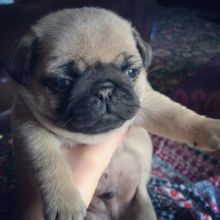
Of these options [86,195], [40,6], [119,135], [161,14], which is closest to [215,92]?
[119,135]

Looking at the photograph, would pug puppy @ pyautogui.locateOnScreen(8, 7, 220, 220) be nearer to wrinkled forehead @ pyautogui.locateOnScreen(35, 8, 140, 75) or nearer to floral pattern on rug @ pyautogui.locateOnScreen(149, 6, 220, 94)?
wrinkled forehead @ pyautogui.locateOnScreen(35, 8, 140, 75)

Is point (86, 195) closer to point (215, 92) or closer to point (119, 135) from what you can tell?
point (119, 135)

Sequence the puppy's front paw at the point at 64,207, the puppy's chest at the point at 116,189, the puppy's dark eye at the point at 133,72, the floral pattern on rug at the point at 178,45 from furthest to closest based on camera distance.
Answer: the floral pattern on rug at the point at 178,45, the puppy's chest at the point at 116,189, the puppy's dark eye at the point at 133,72, the puppy's front paw at the point at 64,207

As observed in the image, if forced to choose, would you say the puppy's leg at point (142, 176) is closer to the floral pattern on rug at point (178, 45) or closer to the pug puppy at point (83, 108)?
the pug puppy at point (83, 108)

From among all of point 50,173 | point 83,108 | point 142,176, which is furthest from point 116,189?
point 83,108

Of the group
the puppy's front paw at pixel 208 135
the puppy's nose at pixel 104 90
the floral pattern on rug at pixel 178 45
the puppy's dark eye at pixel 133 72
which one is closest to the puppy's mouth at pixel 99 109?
the puppy's nose at pixel 104 90

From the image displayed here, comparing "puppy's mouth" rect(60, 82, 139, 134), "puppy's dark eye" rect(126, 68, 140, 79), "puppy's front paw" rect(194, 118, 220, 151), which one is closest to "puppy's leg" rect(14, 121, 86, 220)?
"puppy's mouth" rect(60, 82, 139, 134)
